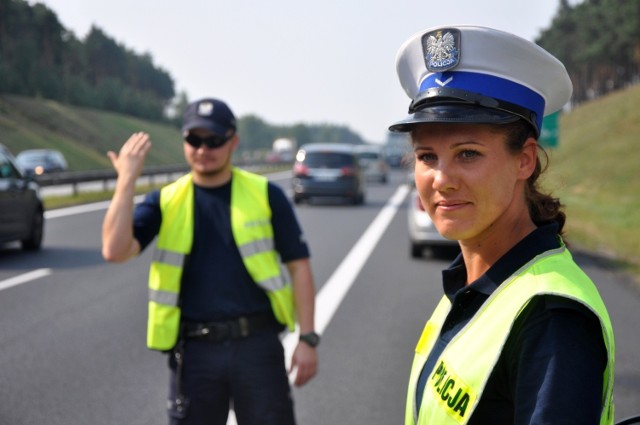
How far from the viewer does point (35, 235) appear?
48.5ft

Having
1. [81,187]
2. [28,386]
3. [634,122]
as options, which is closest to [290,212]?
[28,386]

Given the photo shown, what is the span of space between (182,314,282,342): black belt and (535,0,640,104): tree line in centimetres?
7393

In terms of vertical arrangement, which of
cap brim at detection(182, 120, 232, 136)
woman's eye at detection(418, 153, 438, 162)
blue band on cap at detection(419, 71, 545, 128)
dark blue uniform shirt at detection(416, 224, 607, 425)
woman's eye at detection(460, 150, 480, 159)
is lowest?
dark blue uniform shirt at detection(416, 224, 607, 425)

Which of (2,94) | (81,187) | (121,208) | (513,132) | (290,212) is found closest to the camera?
(513,132)

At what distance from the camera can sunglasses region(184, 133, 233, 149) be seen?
3788 millimetres

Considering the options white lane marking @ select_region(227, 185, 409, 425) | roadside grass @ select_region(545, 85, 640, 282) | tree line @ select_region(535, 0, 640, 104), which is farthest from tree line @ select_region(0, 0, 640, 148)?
white lane marking @ select_region(227, 185, 409, 425)

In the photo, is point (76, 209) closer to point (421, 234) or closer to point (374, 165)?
point (421, 234)

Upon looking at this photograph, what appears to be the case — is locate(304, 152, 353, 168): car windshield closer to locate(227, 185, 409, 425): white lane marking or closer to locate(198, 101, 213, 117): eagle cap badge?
locate(227, 185, 409, 425): white lane marking

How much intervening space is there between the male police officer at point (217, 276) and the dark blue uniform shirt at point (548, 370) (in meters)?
1.89

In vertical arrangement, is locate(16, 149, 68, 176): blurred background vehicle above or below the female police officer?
below

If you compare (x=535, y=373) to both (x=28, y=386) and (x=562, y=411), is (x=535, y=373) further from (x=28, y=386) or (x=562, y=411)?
(x=28, y=386)

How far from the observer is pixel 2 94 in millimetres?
70875

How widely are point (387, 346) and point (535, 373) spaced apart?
6187 millimetres

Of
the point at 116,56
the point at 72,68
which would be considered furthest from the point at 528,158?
the point at 116,56
